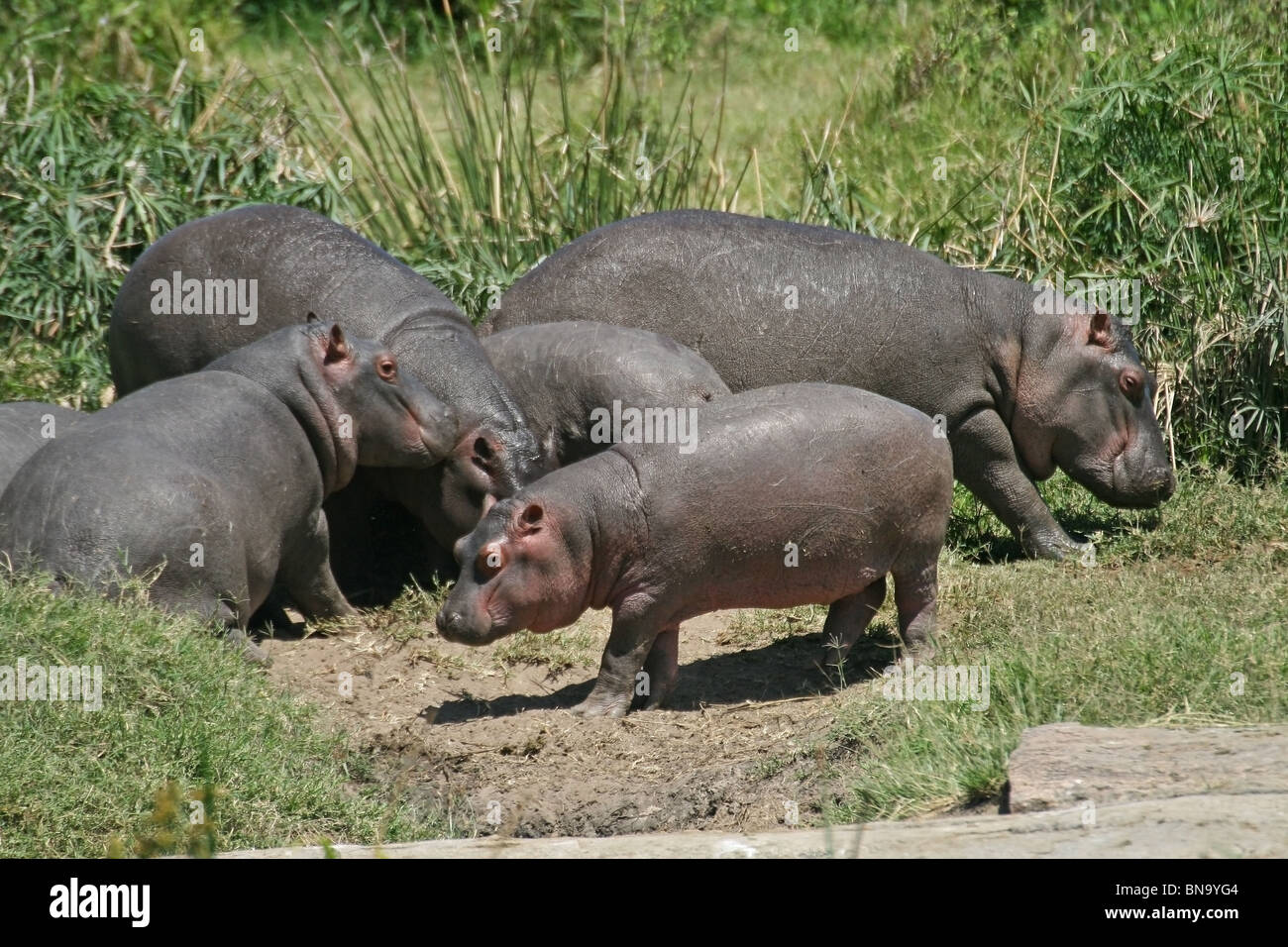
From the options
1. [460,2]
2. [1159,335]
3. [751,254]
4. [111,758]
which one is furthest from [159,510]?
[460,2]

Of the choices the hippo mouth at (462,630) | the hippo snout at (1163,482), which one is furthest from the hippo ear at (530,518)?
the hippo snout at (1163,482)

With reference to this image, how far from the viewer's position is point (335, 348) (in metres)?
7.04

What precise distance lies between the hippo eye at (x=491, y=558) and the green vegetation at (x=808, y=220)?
759mm

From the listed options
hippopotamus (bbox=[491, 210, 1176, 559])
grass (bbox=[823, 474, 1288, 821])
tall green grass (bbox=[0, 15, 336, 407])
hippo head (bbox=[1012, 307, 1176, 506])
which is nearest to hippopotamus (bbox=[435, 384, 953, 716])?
grass (bbox=[823, 474, 1288, 821])

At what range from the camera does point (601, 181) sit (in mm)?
9617

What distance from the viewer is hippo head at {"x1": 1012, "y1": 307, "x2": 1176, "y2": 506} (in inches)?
306

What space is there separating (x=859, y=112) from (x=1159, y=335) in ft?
13.6

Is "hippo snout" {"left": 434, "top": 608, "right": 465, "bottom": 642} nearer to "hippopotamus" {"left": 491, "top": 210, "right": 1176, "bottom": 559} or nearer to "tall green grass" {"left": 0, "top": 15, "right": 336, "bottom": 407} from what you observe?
"hippopotamus" {"left": 491, "top": 210, "right": 1176, "bottom": 559}

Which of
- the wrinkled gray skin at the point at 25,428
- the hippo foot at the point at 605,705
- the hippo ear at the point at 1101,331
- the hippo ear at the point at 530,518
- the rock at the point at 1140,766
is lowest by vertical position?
the hippo foot at the point at 605,705

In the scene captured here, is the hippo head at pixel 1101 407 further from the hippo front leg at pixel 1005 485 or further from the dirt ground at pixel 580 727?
the dirt ground at pixel 580 727

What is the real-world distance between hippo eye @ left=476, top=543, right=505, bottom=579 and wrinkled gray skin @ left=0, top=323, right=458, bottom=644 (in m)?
0.99

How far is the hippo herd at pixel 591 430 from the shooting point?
595 cm

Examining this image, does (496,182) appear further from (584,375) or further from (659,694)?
(659,694)
